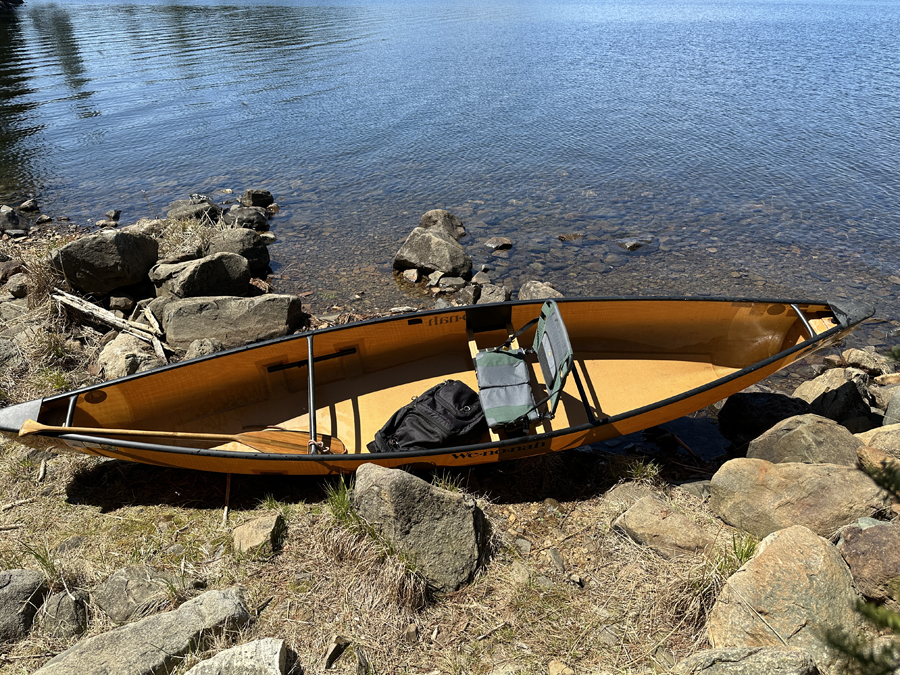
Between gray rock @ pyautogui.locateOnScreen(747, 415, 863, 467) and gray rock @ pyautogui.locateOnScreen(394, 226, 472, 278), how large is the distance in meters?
6.21

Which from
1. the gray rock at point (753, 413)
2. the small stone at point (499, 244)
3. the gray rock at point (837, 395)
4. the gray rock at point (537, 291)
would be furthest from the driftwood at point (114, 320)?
the gray rock at point (837, 395)

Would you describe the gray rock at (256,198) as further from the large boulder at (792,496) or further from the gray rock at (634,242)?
the large boulder at (792,496)

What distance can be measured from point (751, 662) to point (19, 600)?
4909 mm

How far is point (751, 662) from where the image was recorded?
314 cm

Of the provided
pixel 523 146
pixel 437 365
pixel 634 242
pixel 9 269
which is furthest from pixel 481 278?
pixel 9 269

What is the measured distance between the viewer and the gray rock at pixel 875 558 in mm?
3611

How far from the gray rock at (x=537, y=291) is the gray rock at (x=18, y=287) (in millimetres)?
8005

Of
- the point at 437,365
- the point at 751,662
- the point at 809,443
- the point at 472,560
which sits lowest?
the point at 437,365

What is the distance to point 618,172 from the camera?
591 inches

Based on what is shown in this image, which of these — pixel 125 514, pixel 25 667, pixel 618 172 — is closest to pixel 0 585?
pixel 25 667

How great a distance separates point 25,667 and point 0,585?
65cm

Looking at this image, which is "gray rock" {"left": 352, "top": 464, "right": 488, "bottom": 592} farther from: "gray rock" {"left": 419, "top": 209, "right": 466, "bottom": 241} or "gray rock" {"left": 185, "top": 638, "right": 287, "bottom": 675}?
"gray rock" {"left": 419, "top": 209, "right": 466, "bottom": 241}

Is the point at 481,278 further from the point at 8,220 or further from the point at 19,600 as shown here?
the point at 8,220

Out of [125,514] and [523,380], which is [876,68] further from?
[125,514]
